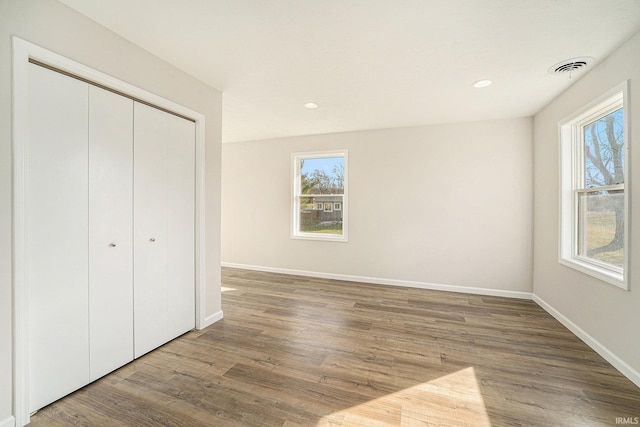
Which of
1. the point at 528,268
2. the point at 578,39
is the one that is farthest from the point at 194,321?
the point at 528,268

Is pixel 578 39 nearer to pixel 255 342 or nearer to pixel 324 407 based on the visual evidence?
pixel 324 407

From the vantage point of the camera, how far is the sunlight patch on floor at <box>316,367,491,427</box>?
63.9 inches

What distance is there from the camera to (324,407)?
5.72 feet

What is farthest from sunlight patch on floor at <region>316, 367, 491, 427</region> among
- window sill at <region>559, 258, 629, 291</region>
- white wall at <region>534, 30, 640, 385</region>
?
window sill at <region>559, 258, 629, 291</region>

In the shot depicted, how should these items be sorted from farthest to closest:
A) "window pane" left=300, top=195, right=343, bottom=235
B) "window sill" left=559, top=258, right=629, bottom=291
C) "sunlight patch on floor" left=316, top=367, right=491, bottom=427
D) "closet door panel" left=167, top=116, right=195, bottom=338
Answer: "window pane" left=300, top=195, right=343, bottom=235 < "closet door panel" left=167, top=116, right=195, bottom=338 < "window sill" left=559, top=258, right=629, bottom=291 < "sunlight patch on floor" left=316, top=367, right=491, bottom=427

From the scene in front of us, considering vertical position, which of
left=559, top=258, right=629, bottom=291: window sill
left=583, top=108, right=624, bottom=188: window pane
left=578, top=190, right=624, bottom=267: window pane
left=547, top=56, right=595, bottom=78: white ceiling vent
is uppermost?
left=547, top=56, right=595, bottom=78: white ceiling vent

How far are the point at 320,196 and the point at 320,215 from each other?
0.35 m

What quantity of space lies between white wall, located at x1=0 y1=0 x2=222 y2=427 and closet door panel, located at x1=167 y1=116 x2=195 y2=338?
1.14ft

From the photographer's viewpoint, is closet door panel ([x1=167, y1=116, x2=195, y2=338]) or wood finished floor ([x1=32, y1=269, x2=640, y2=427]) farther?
closet door panel ([x1=167, y1=116, x2=195, y2=338])

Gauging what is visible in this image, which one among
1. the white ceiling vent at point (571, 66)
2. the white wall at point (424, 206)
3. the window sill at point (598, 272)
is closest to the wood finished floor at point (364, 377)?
the window sill at point (598, 272)

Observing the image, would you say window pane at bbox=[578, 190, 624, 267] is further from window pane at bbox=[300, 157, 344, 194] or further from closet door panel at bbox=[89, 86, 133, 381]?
closet door panel at bbox=[89, 86, 133, 381]

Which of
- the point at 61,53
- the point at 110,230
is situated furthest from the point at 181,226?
the point at 61,53

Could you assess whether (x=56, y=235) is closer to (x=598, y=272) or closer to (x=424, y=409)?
(x=424, y=409)

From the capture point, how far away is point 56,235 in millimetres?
1729
